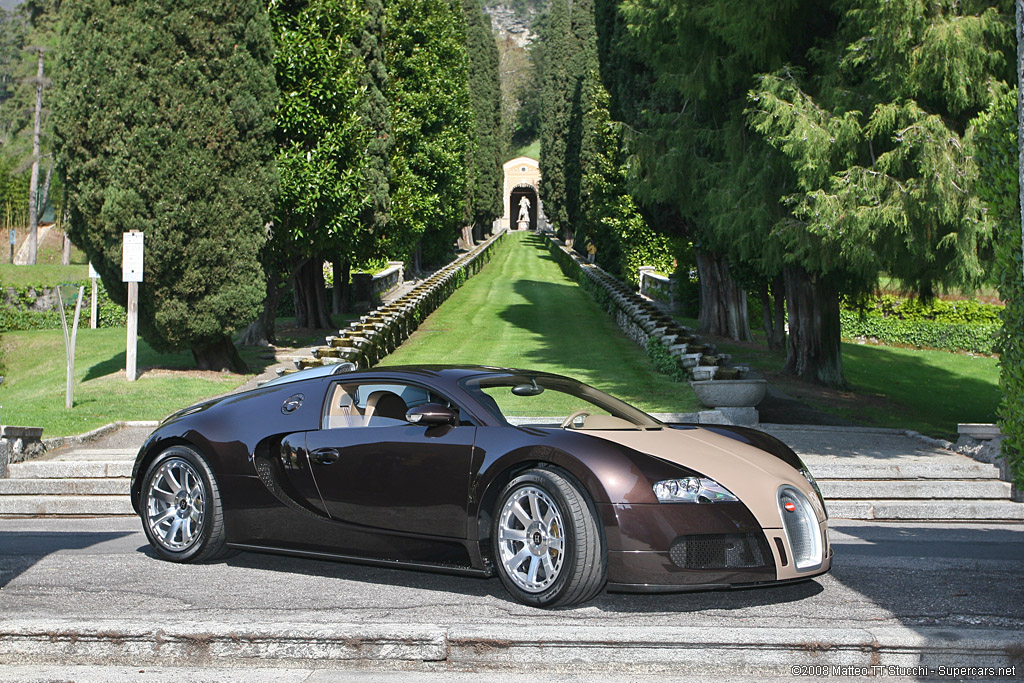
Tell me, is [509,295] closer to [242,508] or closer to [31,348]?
[31,348]

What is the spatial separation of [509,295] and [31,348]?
19385 millimetres

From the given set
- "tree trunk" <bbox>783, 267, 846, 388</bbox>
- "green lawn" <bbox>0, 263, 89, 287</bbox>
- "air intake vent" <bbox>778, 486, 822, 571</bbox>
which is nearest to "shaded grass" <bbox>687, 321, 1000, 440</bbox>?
"tree trunk" <bbox>783, 267, 846, 388</bbox>

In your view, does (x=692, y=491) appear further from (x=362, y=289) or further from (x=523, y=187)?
(x=523, y=187)

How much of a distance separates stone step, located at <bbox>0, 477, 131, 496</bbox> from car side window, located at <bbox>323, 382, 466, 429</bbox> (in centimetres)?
405

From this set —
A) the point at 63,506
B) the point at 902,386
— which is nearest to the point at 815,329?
the point at 902,386

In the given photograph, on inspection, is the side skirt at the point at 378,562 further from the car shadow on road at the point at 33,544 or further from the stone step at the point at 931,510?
the stone step at the point at 931,510

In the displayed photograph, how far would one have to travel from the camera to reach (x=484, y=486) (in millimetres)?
5621

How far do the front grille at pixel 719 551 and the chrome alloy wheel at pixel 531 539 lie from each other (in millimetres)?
626

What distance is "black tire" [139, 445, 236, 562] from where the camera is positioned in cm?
658

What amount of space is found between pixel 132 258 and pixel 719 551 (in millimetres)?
13738

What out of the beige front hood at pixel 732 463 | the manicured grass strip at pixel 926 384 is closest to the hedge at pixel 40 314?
the manicured grass strip at pixel 926 384

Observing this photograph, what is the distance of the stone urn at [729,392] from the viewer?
46.2ft

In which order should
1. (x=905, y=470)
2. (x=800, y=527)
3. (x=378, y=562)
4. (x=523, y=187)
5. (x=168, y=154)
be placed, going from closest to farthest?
(x=800, y=527) < (x=378, y=562) < (x=905, y=470) < (x=168, y=154) < (x=523, y=187)

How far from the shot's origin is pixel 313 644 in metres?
4.67
